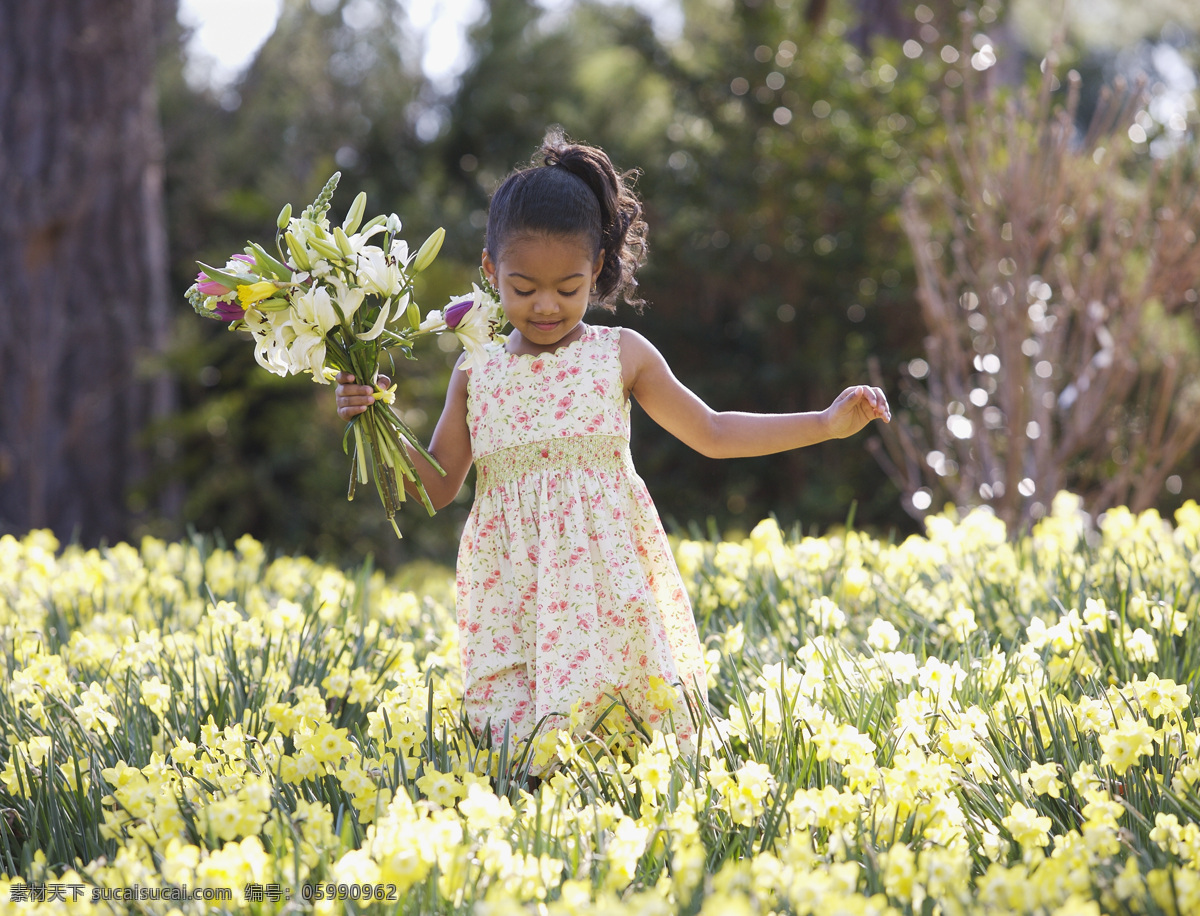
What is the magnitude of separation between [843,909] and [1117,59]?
77.7 feet

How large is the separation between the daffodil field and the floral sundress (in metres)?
0.11

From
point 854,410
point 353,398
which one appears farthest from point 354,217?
point 854,410

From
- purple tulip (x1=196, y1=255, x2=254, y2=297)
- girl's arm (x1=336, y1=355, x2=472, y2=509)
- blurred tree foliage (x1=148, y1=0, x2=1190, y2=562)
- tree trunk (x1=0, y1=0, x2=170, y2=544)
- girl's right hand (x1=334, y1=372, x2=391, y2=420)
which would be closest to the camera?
purple tulip (x1=196, y1=255, x2=254, y2=297)

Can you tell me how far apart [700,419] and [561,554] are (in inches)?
16.3

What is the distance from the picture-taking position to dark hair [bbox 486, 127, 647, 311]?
2111 millimetres

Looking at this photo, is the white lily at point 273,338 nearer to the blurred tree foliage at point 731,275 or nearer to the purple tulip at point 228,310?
the purple tulip at point 228,310

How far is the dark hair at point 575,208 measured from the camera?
2111mm

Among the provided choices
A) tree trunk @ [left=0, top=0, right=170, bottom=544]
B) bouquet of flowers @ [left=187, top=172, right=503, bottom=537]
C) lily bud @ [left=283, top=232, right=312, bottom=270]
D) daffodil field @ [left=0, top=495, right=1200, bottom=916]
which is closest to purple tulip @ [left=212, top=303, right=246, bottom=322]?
bouquet of flowers @ [left=187, top=172, right=503, bottom=537]

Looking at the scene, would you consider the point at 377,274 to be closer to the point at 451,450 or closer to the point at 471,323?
the point at 471,323

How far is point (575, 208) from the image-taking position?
2.13 metres

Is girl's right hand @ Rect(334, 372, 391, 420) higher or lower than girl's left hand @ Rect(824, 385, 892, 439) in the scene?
lower

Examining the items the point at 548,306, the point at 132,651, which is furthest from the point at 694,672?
the point at 132,651

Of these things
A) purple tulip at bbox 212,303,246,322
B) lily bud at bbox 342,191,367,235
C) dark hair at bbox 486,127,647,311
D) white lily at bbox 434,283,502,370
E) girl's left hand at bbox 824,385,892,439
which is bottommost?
girl's left hand at bbox 824,385,892,439

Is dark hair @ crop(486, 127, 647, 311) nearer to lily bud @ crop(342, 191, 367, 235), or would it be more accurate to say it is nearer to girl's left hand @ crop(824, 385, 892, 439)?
lily bud @ crop(342, 191, 367, 235)
